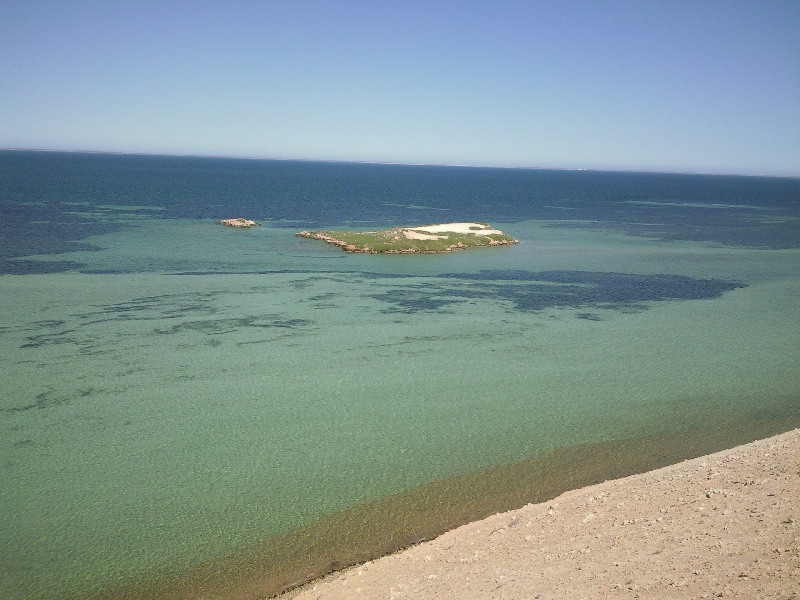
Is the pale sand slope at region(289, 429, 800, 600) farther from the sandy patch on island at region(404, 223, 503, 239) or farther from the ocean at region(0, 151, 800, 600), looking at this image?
the sandy patch on island at region(404, 223, 503, 239)

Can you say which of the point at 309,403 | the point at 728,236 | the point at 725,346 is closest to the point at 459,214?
the point at 728,236

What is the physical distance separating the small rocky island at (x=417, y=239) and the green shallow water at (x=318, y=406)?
14105mm

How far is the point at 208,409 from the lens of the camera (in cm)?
2194

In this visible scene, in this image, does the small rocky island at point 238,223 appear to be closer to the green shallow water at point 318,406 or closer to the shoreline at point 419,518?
the green shallow water at point 318,406

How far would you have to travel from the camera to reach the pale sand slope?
425 inches

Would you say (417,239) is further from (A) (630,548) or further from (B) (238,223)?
(A) (630,548)

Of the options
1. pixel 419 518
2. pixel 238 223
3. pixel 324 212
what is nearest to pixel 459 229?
pixel 238 223

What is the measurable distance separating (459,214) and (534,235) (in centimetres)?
2469

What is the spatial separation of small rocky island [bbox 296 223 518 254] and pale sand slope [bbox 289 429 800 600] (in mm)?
43422

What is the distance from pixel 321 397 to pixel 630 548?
1317cm

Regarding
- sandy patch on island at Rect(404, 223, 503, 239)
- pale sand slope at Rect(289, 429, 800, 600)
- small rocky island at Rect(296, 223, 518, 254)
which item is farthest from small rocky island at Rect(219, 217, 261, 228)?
pale sand slope at Rect(289, 429, 800, 600)

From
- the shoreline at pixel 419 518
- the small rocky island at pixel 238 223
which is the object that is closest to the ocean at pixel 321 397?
the shoreline at pixel 419 518

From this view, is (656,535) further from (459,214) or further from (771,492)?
(459,214)

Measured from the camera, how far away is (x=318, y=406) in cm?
2248
